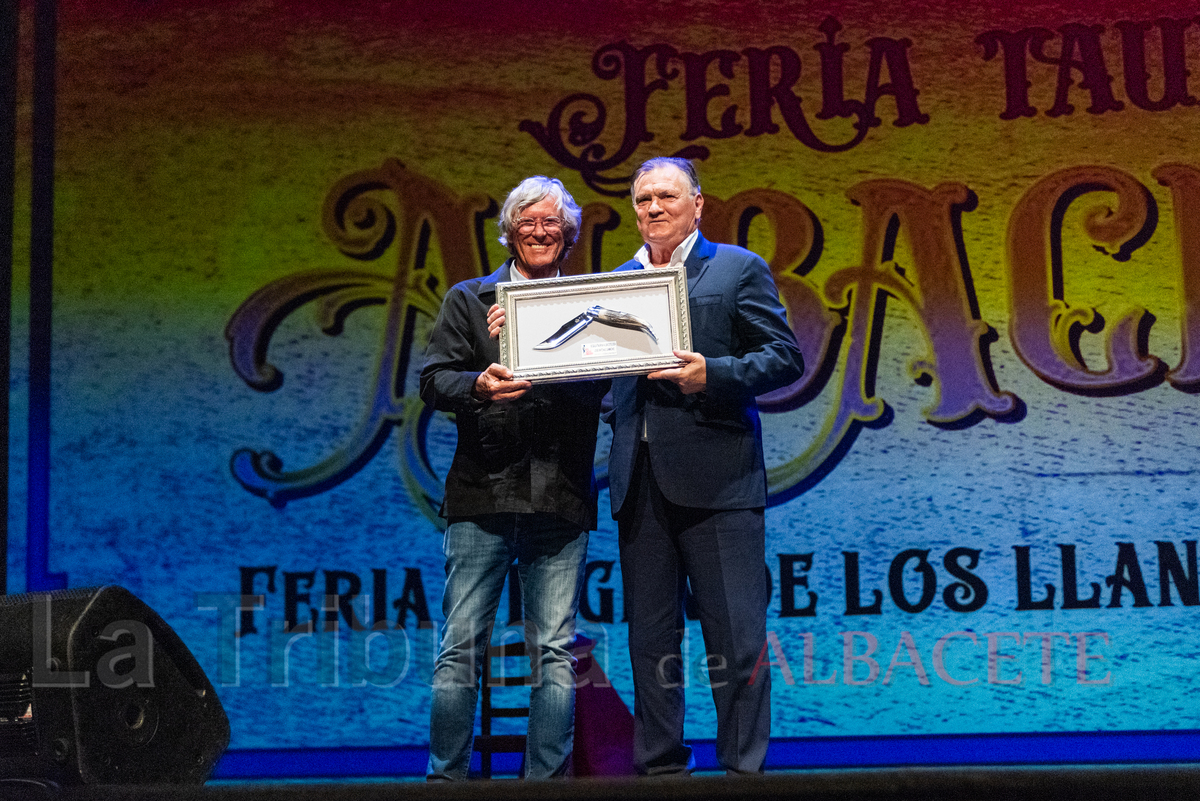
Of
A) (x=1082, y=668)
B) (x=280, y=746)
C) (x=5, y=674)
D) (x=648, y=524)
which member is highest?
(x=648, y=524)

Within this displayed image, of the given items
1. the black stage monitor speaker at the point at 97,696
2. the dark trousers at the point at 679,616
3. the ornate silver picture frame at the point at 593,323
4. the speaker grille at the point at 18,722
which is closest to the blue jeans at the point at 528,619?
the dark trousers at the point at 679,616

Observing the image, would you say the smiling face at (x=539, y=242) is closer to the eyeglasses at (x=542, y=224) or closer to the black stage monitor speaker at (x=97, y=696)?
the eyeglasses at (x=542, y=224)

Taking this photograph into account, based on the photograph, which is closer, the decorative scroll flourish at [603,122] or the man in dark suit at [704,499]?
the man in dark suit at [704,499]

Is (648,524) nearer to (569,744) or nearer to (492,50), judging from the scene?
(569,744)

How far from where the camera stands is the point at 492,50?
12.4 feet

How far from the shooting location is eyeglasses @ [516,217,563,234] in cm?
252

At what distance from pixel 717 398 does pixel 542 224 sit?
56 centimetres

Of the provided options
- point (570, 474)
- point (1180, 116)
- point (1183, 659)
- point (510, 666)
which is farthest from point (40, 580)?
point (1180, 116)

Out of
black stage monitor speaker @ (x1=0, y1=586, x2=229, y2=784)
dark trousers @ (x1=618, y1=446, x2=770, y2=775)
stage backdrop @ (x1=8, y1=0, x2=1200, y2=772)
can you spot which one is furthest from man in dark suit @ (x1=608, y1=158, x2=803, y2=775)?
stage backdrop @ (x1=8, y1=0, x2=1200, y2=772)

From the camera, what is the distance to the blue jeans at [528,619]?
2.38 metres

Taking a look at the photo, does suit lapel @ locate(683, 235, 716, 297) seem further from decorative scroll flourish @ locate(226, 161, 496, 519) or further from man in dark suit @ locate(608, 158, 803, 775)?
decorative scroll flourish @ locate(226, 161, 496, 519)

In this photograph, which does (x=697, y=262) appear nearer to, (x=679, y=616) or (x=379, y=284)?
(x=679, y=616)

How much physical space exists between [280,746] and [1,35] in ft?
8.59

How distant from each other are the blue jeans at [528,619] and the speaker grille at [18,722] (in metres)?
0.76
